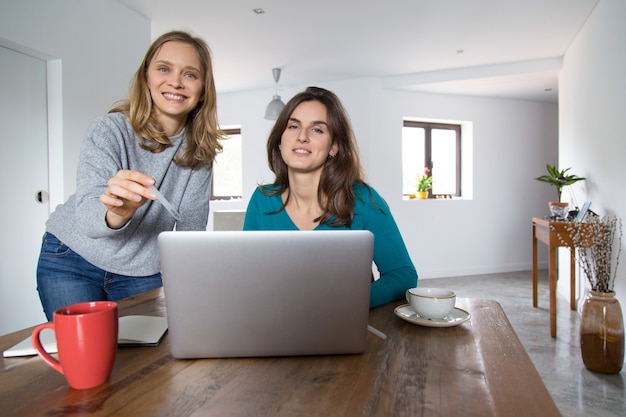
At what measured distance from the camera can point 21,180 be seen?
2.72 metres

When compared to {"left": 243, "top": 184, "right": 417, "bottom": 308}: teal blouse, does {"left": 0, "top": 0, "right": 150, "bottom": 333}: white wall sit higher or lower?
higher

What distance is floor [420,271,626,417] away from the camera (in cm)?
216

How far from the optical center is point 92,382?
592mm

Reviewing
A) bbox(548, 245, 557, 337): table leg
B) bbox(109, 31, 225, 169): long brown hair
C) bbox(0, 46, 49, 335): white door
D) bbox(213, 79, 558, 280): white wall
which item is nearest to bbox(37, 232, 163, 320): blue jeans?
bbox(109, 31, 225, 169): long brown hair

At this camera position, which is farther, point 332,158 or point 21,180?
point 21,180

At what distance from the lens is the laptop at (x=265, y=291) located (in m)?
0.65

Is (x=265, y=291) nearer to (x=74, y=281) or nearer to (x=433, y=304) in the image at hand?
(x=433, y=304)

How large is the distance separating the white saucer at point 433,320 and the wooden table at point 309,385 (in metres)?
0.07

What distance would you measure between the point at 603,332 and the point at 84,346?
270 centimetres

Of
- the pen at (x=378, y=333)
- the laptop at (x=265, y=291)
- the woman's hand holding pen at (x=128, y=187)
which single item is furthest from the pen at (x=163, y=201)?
the pen at (x=378, y=333)

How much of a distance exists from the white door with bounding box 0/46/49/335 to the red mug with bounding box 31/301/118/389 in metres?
2.50

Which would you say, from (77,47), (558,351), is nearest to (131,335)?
(77,47)

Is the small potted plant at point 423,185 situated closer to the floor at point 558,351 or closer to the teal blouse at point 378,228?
the floor at point 558,351

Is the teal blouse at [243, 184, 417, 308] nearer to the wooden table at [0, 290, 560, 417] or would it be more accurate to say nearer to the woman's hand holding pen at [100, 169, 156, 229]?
the wooden table at [0, 290, 560, 417]
